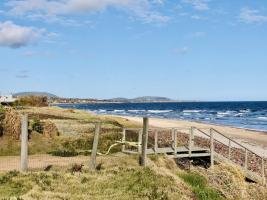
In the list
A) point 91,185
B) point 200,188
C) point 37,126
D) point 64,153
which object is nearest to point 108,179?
point 91,185

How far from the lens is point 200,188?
19.1 meters

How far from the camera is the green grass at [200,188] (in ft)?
59.0

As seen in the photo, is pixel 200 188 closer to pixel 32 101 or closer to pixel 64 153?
pixel 64 153

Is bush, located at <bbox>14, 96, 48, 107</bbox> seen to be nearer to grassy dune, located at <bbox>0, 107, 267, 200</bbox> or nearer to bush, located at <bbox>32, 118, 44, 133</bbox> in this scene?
bush, located at <bbox>32, 118, 44, 133</bbox>

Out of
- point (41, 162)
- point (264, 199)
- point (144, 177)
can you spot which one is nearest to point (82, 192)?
point (144, 177)

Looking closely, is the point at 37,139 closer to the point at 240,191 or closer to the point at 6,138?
the point at 6,138

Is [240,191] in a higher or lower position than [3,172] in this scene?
lower

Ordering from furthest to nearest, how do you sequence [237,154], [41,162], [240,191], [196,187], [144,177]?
[237,154] < [240,191] < [41,162] < [196,187] < [144,177]

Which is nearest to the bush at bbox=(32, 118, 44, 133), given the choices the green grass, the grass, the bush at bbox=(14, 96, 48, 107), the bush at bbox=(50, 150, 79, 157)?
the bush at bbox=(50, 150, 79, 157)

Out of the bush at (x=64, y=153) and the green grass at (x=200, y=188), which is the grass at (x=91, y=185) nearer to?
the green grass at (x=200, y=188)

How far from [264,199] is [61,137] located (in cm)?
1134

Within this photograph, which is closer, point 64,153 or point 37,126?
point 64,153

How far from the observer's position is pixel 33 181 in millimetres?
16188

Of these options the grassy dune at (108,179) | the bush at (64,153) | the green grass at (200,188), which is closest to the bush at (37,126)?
the grassy dune at (108,179)
